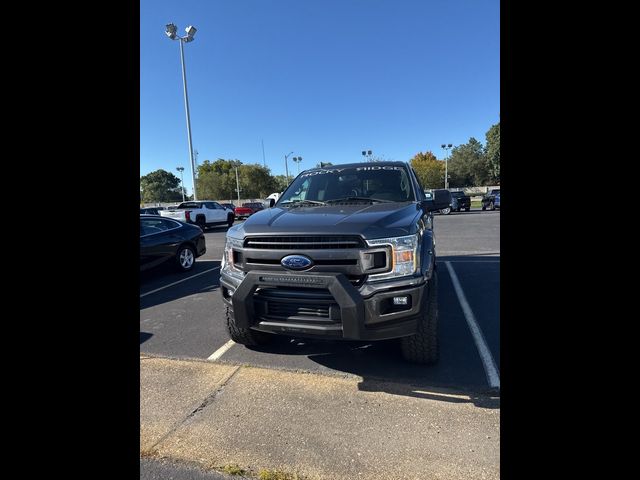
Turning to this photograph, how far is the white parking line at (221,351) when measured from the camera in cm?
367

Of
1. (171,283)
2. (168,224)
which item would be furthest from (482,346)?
(168,224)

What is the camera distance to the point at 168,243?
24.5 ft

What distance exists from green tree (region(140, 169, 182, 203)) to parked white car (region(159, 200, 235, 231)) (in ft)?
215

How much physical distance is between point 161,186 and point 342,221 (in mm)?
99840

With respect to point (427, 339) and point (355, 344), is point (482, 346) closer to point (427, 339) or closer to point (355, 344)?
point (427, 339)

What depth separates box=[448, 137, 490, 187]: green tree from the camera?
68312 mm

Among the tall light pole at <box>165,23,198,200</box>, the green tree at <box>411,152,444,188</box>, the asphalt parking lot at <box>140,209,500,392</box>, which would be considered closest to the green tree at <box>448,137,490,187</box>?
the green tree at <box>411,152,444,188</box>

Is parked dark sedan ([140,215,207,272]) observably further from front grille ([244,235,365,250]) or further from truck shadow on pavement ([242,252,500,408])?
front grille ([244,235,365,250])

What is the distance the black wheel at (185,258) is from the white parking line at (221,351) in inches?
170

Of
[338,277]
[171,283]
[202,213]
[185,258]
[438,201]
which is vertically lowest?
[171,283]
